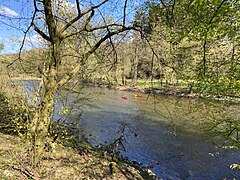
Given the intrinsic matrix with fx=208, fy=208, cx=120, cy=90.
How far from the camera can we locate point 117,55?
197 inches

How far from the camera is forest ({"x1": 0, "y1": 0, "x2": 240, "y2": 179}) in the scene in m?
3.69

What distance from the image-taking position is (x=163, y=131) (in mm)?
11016

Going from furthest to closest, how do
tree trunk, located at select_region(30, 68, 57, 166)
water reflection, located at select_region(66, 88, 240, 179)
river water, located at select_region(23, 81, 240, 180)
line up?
water reflection, located at select_region(66, 88, 240, 179) < river water, located at select_region(23, 81, 240, 180) < tree trunk, located at select_region(30, 68, 57, 166)

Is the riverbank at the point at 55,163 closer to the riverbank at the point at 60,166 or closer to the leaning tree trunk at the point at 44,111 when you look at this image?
the riverbank at the point at 60,166

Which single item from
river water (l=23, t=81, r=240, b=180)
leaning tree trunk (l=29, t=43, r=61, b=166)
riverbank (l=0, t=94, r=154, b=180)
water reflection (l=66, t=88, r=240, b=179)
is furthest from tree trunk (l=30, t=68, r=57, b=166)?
water reflection (l=66, t=88, r=240, b=179)

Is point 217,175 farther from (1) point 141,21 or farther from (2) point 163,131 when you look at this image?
(1) point 141,21

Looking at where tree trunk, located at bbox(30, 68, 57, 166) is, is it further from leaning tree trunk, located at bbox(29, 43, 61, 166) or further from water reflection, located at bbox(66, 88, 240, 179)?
water reflection, located at bbox(66, 88, 240, 179)

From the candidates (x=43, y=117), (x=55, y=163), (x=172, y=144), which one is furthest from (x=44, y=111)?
(x=172, y=144)

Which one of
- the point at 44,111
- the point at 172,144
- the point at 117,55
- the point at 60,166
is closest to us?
the point at 44,111

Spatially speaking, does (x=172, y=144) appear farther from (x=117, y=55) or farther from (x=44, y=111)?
(x=44, y=111)

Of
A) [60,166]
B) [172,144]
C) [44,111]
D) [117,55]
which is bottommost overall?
[172,144]

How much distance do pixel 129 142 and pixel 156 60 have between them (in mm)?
6156

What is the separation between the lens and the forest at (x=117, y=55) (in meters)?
3.69

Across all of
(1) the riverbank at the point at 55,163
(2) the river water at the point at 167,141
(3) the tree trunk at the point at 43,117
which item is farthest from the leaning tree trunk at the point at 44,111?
(2) the river water at the point at 167,141
